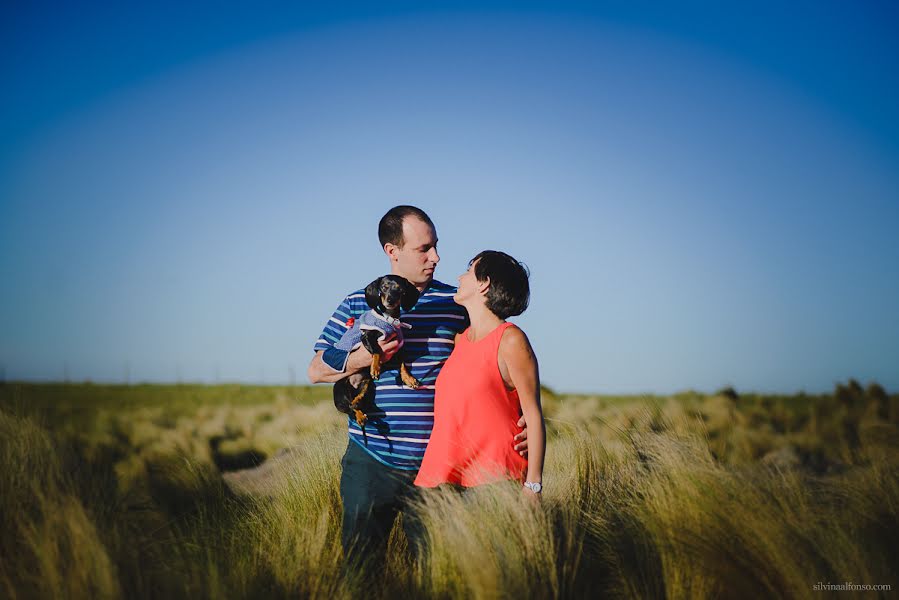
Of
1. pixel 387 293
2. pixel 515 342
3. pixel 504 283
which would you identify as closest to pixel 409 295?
pixel 387 293

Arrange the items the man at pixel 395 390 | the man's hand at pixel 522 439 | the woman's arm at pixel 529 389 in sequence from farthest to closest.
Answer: the man at pixel 395 390 → the man's hand at pixel 522 439 → the woman's arm at pixel 529 389

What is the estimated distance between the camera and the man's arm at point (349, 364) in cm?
346

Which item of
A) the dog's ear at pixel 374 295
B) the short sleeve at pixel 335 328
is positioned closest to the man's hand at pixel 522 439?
the dog's ear at pixel 374 295

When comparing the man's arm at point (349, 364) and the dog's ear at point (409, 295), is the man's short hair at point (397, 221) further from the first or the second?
the man's arm at point (349, 364)

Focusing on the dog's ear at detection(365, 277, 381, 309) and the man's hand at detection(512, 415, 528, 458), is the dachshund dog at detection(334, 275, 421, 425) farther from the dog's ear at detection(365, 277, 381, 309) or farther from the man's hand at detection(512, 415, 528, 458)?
the man's hand at detection(512, 415, 528, 458)

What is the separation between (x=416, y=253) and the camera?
3803mm

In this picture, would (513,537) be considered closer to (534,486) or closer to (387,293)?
(534,486)

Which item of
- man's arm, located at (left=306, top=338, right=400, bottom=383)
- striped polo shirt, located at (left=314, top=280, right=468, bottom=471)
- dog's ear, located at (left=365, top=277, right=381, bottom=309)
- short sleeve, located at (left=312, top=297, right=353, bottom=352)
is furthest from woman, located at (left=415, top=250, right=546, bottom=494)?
short sleeve, located at (left=312, top=297, right=353, bottom=352)

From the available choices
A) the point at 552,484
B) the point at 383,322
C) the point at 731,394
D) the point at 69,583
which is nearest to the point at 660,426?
the point at 552,484

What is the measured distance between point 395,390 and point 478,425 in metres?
0.77

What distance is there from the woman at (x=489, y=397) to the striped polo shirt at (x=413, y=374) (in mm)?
250

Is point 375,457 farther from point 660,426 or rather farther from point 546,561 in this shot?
point 660,426

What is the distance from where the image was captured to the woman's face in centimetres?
333

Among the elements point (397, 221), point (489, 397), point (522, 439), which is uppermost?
point (397, 221)
